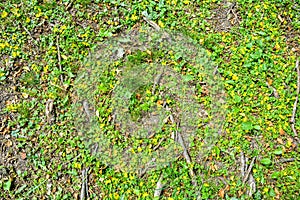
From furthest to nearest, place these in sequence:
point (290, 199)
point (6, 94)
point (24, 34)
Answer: point (24, 34)
point (6, 94)
point (290, 199)

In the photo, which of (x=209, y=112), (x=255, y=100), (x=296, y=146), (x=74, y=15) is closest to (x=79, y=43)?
(x=74, y=15)

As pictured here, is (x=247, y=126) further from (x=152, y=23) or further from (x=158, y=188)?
(x=152, y=23)

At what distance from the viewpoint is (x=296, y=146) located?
3.08m

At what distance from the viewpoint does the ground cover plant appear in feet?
9.78

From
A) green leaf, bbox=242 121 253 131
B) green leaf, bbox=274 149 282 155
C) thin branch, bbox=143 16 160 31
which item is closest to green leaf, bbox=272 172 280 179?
green leaf, bbox=274 149 282 155

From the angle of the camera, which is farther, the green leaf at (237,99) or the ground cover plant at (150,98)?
the green leaf at (237,99)

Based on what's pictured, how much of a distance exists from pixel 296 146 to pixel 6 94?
2686 mm

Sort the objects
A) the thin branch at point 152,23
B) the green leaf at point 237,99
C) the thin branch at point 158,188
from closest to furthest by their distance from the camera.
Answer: the thin branch at point 158,188 → the green leaf at point 237,99 → the thin branch at point 152,23

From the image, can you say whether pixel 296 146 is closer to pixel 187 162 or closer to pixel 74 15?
pixel 187 162

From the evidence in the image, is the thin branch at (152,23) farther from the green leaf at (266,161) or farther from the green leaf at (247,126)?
the green leaf at (266,161)

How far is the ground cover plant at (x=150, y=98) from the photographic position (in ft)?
9.78

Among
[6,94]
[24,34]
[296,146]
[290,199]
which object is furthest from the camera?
[24,34]

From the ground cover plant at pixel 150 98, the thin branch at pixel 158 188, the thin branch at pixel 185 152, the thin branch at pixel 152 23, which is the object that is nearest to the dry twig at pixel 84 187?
the ground cover plant at pixel 150 98

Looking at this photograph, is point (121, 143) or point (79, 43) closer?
point (121, 143)
